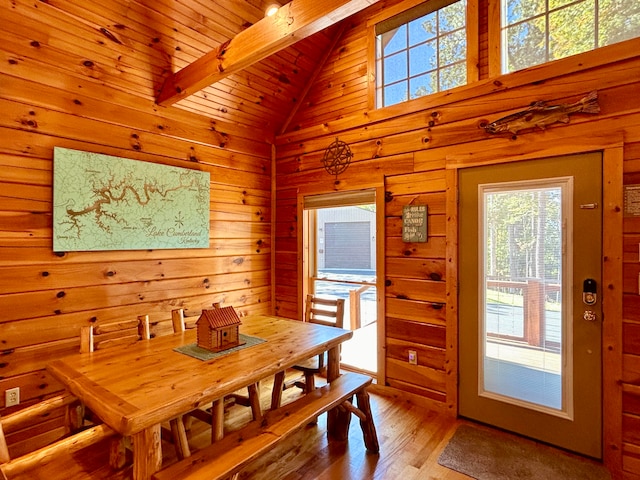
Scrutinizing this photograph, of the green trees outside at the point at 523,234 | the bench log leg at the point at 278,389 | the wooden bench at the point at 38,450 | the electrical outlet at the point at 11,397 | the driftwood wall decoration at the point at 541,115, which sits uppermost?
the driftwood wall decoration at the point at 541,115

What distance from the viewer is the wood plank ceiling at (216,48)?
8.58 feet

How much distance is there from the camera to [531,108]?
2414mm

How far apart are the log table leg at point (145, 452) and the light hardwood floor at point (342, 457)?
0.79m

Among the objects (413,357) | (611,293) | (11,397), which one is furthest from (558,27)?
(11,397)

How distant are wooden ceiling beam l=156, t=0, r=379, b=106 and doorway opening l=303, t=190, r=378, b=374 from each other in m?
1.58

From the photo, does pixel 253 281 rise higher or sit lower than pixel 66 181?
lower

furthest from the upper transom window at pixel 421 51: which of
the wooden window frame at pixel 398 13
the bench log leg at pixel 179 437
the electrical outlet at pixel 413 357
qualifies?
the bench log leg at pixel 179 437

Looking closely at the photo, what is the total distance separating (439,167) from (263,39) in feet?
5.41

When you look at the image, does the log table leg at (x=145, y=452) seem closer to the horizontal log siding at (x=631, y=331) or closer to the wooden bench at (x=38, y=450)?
the wooden bench at (x=38, y=450)

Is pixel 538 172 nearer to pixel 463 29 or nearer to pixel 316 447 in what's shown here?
pixel 463 29

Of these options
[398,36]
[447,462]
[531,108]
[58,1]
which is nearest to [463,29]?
[398,36]

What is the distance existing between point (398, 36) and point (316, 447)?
3.51m

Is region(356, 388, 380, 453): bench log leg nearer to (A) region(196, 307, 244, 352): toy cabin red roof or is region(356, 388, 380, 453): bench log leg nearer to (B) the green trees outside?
(A) region(196, 307, 244, 352): toy cabin red roof

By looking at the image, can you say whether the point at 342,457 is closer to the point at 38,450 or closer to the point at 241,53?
the point at 38,450
